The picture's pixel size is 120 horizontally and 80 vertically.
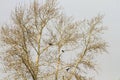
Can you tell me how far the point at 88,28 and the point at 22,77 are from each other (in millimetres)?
4203

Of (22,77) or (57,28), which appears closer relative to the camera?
(22,77)

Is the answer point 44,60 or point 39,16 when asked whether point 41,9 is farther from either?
point 44,60

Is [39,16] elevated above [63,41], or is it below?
above

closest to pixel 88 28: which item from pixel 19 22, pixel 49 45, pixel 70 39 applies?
pixel 70 39

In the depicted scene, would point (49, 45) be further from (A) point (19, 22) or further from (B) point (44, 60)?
(A) point (19, 22)

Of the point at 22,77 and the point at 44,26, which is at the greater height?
the point at 44,26

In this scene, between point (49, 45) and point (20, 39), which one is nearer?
point (20, 39)

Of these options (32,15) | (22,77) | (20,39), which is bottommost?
(22,77)

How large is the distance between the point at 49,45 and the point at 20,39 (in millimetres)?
1693

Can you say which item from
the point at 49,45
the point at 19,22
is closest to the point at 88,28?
the point at 49,45

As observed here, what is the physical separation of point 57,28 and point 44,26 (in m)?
0.77

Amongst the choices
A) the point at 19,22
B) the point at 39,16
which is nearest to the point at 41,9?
the point at 39,16

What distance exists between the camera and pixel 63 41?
16.8m

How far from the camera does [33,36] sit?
1612cm
